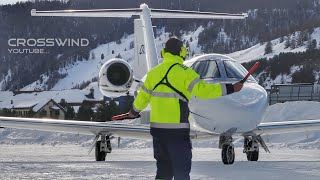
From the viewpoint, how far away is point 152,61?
1962 cm

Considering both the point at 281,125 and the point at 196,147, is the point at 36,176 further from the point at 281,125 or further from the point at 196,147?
the point at 196,147

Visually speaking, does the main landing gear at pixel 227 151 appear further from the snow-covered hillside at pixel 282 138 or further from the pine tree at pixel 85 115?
the pine tree at pixel 85 115

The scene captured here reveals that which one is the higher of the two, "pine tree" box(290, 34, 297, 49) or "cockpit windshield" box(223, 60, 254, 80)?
"pine tree" box(290, 34, 297, 49)

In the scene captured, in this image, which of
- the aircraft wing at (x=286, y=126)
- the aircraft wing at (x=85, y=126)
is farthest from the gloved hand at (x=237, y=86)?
the aircraft wing at (x=85, y=126)

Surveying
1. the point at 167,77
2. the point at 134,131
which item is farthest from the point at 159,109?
the point at 134,131

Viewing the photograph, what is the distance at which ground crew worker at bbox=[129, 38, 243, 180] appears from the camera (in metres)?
6.17

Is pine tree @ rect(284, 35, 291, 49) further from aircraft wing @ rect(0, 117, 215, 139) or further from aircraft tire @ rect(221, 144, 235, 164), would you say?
aircraft tire @ rect(221, 144, 235, 164)

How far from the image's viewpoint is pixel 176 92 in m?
6.21

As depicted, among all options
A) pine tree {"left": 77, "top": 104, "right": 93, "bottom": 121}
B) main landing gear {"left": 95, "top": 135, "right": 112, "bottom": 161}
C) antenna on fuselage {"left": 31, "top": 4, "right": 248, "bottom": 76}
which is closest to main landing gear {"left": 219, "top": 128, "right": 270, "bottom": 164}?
main landing gear {"left": 95, "top": 135, "right": 112, "bottom": 161}

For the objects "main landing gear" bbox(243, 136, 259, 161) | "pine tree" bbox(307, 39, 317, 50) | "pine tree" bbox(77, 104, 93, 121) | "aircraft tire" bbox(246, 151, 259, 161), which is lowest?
"pine tree" bbox(77, 104, 93, 121)

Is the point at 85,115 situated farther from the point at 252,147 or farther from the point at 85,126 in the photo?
the point at 252,147

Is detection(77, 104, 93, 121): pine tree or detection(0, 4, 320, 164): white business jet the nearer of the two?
detection(0, 4, 320, 164): white business jet

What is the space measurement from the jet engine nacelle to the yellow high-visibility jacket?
30.2 feet

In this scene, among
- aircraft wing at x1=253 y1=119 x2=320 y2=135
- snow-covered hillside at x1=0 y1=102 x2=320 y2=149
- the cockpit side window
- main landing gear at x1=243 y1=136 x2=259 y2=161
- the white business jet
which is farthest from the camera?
snow-covered hillside at x1=0 y1=102 x2=320 y2=149
